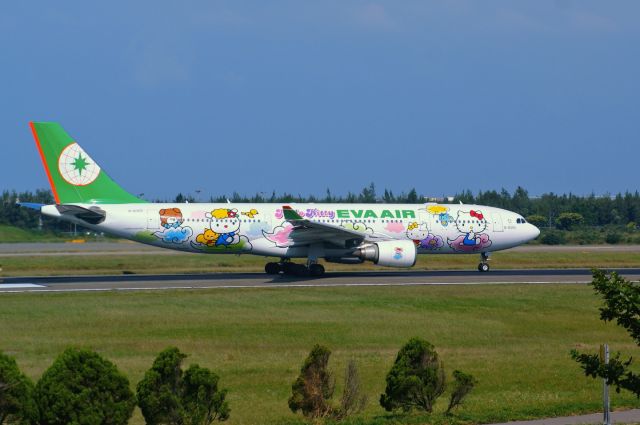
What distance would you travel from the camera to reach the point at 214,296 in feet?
113

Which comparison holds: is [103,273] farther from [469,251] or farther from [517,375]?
[517,375]

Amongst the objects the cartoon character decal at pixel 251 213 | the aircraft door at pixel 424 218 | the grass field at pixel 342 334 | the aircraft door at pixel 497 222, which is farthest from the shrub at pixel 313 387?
the aircraft door at pixel 497 222

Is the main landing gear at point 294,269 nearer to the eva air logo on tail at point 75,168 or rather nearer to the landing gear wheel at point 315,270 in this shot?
the landing gear wheel at point 315,270

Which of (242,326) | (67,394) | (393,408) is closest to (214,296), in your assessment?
(242,326)

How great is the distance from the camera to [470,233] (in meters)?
45.7

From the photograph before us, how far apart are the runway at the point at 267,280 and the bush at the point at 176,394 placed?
2375 cm

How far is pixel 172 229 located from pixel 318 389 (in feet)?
93.5

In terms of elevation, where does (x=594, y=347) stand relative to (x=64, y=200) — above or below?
below

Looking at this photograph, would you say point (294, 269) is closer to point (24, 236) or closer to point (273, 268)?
point (273, 268)

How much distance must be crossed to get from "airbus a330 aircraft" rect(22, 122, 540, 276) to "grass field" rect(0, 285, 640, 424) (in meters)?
5.35

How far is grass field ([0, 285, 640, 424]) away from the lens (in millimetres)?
17938

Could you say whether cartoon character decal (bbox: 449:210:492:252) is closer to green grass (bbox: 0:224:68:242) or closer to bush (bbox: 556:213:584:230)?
green grass (bbox: 0:224:68:242)

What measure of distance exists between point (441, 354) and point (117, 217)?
2286 cm

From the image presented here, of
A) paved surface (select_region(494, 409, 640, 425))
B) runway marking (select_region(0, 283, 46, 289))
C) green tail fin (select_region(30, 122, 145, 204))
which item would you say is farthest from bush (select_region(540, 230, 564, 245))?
paved surface (select_region(494, 409, 640, 425))
